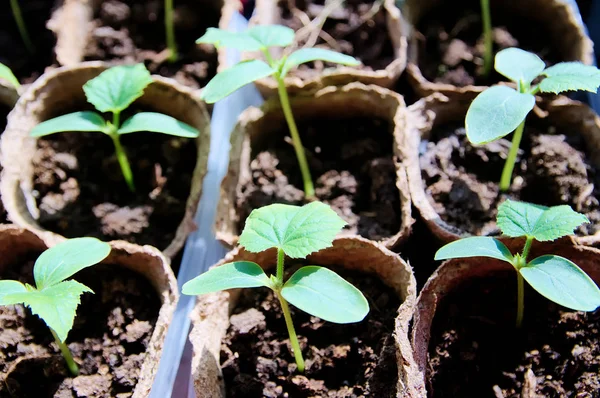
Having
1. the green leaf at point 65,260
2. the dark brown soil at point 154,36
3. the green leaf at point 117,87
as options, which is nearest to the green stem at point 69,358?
the green leaf at point 65,260

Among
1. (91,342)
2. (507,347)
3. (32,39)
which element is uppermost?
(32,39)

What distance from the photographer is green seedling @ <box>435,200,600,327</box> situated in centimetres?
79

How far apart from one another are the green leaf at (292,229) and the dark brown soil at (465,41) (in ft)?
2.22

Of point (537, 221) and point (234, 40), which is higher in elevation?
point (234, 40)

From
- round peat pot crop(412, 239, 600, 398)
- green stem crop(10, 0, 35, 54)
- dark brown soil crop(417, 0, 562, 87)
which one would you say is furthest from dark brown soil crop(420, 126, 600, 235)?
green stem crop(10, 0, 35, 54)

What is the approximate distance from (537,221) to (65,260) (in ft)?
Result: 2.54

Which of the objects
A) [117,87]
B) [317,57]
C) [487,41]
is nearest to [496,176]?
[487,41]

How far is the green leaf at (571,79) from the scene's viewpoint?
0.94m

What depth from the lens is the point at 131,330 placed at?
101cm

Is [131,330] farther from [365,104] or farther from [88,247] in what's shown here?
[365,104]

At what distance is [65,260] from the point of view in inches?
35.7

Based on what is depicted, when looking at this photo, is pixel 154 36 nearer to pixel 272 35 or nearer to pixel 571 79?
pixel 272 35

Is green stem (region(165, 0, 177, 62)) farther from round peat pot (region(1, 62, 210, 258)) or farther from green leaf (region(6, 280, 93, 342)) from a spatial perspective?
green leaf (region(6, 280, 93, 342))

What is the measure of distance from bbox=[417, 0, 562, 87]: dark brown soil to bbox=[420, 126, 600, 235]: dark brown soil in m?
0.23
